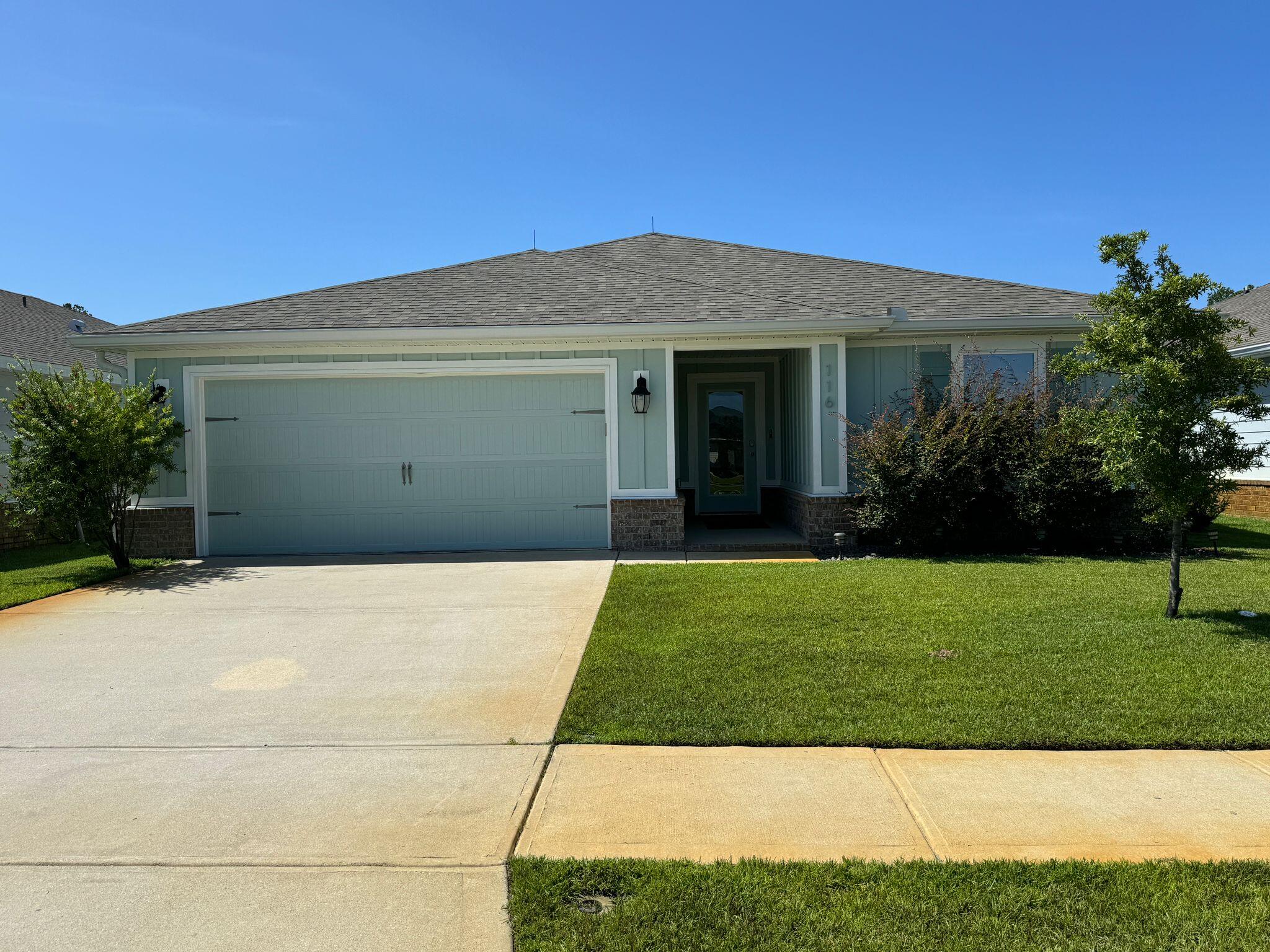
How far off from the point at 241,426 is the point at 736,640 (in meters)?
7.89

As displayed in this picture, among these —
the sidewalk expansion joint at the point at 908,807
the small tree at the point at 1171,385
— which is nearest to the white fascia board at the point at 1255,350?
the small tree at the point at 1171,385

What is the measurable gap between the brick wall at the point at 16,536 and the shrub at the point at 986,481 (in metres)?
11.5

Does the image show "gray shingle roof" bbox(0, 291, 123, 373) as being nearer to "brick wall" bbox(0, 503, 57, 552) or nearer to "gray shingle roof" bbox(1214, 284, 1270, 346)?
"brick wall" bbox(0, 503, 57, 552)

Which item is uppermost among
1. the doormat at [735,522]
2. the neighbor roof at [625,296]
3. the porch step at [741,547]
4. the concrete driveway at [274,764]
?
the neighbor roof at [625,296]

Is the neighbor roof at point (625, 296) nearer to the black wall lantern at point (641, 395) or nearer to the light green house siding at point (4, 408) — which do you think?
the black wall lantern at point (641, 395)

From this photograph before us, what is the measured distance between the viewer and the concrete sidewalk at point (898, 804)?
9.57 feet

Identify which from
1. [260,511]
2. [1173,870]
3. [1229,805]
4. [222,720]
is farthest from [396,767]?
[260,511]

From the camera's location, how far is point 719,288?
11.5m

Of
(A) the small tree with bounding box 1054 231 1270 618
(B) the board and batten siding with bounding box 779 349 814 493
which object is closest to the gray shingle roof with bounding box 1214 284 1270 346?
(B) the board and batten siding with bounding box 779 349 814 493

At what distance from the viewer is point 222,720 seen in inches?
176

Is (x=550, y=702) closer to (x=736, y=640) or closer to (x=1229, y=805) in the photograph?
(x=736, y=640)

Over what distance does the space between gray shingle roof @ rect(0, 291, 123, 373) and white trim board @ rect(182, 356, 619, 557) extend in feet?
6.00

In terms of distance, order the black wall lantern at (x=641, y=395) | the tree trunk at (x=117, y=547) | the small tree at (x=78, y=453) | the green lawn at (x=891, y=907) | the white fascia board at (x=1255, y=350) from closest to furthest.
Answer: the green lawn at (x=891, y=907)
the small tree at (x=78, y=453)
the tree trunk at (x=117, y=547)
the black wall lantern at (x=641, y=395)
the white fascia board at (x=1255, y=350)

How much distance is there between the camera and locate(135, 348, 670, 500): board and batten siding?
10.3m
